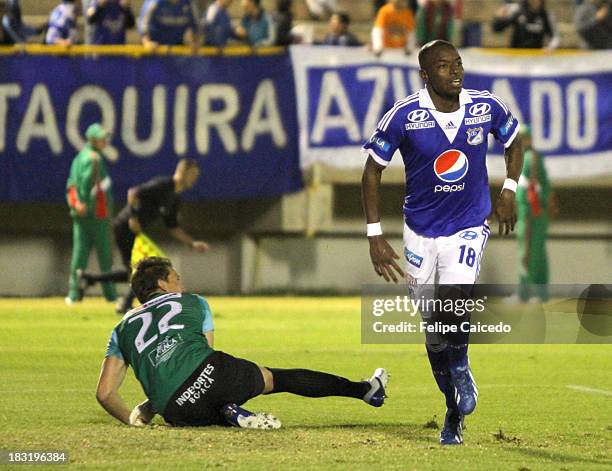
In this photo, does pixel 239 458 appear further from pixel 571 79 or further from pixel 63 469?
pixel 571 79

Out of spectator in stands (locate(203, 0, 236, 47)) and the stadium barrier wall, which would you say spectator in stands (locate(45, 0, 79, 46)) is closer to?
spectator in stands (locate(203, 0, 236, 47))

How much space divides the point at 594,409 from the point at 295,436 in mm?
2594

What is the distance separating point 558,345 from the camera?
16016 mm

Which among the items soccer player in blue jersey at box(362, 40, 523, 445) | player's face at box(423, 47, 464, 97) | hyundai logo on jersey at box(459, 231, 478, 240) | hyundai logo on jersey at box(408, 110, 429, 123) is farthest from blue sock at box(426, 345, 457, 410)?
player's face at box(423, 47, 464, 97)

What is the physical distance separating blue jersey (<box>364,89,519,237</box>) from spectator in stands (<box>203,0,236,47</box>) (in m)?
13.1

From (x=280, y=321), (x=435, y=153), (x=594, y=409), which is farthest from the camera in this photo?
(x=280, y=321)

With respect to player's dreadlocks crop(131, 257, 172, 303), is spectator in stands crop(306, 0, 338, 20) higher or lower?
higher

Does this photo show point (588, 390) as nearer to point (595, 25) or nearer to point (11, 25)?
point (595, 25)

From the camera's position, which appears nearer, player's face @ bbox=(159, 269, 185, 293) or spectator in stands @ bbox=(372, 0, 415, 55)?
player's face @ bbox=(159, 269, 185, 293)

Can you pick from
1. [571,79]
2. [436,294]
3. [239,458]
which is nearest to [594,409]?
[436,294]

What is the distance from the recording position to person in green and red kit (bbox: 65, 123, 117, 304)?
65.7 feet

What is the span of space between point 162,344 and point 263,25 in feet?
44.2

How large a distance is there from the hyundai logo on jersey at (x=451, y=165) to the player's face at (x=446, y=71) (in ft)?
1.11

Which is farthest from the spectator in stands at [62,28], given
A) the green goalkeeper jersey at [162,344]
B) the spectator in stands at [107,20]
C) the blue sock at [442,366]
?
the blue sock at [442,366]
